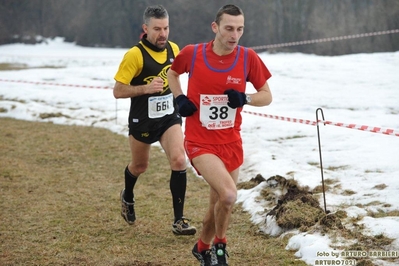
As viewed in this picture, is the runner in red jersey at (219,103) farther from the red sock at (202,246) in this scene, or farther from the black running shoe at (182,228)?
the black running shoe at (182,228)

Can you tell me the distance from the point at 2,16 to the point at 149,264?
3036 cm

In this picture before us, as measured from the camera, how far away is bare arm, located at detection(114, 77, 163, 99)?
19.2 ft

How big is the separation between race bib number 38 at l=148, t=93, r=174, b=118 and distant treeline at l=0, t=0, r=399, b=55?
16873mm

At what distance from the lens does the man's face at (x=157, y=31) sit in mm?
6016

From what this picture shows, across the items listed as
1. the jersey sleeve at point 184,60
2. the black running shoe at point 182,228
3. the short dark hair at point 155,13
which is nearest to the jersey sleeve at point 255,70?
the jersey sleeve at point 184,60

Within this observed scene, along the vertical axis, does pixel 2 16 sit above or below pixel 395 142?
above

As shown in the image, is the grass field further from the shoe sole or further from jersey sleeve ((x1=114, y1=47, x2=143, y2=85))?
jersey sleeve ((x1=114, y1=47, x2=143, y2=85))

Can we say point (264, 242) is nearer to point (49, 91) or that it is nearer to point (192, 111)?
point (192, 111)

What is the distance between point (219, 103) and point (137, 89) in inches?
55.3

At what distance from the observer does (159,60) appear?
20.0ft

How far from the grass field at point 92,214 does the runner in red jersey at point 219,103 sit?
0.85m

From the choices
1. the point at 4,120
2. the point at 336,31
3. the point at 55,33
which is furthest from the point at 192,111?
the point at 55,33

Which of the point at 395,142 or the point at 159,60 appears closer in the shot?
the point at 159,60

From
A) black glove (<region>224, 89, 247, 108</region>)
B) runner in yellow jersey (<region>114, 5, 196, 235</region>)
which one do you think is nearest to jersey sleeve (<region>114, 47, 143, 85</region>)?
runner in yellow jersey (<region>114, 5, 196, 235</region>)
